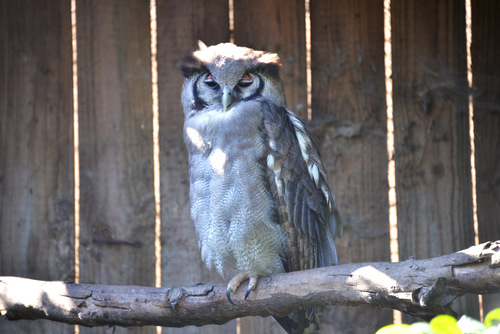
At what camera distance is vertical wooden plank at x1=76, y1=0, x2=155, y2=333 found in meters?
3.01

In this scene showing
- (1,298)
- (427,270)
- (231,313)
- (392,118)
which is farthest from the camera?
(392,118)

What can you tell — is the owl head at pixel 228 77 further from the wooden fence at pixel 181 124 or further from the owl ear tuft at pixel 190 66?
the wooden fence at pixel 181 124

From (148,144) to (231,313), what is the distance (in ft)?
3.78

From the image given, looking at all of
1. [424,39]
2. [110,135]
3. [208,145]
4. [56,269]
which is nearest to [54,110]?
[110,135]

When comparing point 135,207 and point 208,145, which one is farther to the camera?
point 135,207

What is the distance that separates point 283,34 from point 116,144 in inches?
42.3

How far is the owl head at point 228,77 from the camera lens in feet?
8.31

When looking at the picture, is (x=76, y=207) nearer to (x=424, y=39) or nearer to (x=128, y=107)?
(x=128, y=107)

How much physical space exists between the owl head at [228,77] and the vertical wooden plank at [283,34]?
1.13ft

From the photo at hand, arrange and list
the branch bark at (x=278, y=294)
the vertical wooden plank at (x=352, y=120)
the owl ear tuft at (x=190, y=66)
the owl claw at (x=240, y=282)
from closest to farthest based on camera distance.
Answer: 1. the branch bark at (x=278, y=294)
2. the owl claw at (x=240, y=282)
3. the owl ear tuft at (x=190, y=66)
4. the vertical wooden plank at (x=352, y=120)

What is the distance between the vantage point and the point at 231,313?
2277 mm

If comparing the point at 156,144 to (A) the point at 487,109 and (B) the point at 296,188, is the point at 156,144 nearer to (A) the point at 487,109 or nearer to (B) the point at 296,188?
Result: (B) the point at 296,188

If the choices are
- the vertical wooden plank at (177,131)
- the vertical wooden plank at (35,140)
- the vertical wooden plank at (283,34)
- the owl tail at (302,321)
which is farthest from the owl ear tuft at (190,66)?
the owl tail at (302,321)

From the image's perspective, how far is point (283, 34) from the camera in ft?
9.98
